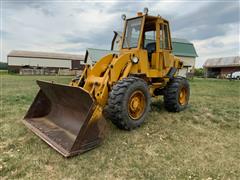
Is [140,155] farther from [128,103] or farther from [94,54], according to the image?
[94,54]

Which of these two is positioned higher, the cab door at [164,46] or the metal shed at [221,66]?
the metal shed at [221,66]

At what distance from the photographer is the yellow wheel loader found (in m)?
3.34

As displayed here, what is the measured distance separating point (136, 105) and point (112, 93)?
795 mm

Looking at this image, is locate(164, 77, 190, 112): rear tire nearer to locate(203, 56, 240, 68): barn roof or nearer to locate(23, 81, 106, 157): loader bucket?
locate(23, 81, 106, 157): loader bucket

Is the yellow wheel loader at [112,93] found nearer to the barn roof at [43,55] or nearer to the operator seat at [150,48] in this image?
the operator seat at [150,48]

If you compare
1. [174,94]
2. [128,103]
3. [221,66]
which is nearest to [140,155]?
[128,103]

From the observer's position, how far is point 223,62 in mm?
41219

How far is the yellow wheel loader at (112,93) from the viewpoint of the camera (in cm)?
334

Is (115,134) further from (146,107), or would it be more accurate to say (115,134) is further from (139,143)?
(146,107)

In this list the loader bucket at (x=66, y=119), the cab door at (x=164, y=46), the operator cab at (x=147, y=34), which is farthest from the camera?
the cab door at (x=164, y=46)

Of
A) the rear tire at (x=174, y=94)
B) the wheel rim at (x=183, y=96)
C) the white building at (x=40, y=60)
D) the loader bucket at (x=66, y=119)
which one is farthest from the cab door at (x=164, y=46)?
the white building at (x=40, y=60)

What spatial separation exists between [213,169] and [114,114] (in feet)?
6.12

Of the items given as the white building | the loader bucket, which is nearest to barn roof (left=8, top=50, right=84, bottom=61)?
the white building

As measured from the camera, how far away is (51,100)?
4.69 metres
